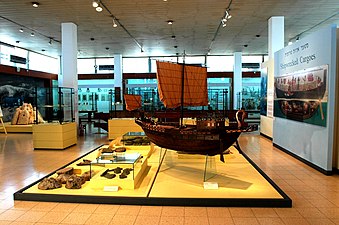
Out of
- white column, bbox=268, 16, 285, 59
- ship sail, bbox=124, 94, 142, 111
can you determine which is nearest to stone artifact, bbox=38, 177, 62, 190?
ship sail, bbox=124, 94, 142, 111

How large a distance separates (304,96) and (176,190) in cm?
399

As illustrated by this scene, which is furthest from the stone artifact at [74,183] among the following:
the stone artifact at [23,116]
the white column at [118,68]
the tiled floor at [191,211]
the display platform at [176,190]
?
the white column at [118,68]

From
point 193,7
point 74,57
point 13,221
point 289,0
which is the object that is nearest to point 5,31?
point 74,57

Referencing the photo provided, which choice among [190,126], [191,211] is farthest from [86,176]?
[190,126]

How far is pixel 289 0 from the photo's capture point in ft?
24.5

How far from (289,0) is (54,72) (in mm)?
15460

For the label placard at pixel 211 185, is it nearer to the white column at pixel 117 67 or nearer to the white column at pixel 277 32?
the white column at pixel 277 32

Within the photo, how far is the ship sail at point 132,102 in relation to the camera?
1067 cm

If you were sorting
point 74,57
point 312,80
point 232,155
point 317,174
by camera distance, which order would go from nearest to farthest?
point 317,174, point 312,80, point 232,155, point 74,57

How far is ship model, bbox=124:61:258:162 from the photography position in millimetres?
4324

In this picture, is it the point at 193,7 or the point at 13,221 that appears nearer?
the point at 13,221

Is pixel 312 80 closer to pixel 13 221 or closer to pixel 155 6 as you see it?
pixel 155 6

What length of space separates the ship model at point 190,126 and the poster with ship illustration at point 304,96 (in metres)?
1.74

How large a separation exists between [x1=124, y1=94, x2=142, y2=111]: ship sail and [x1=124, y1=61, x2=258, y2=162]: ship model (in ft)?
16.5
